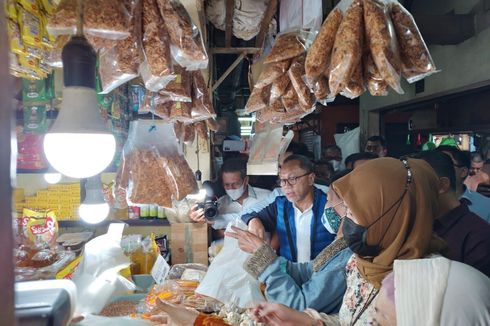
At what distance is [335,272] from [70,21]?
1.58m

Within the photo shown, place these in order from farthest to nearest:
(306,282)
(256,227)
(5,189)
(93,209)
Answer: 1. (256,227)
2. (306,282)
3. (93,209)
4. (5,189)

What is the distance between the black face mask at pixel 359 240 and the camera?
4.64 feet

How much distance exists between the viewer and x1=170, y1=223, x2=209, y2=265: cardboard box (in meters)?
2.86

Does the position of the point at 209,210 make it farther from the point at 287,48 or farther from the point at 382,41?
the point at 382,41

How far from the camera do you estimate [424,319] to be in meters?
1.03

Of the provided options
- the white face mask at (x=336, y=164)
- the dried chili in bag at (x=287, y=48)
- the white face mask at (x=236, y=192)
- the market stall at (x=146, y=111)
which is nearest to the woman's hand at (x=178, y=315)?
the market stall at (x=146, y=111)

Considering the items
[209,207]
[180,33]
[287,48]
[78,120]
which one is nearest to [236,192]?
[209,207]

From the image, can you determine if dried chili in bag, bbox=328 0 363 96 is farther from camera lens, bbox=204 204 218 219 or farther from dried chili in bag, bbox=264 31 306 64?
camera lens, bbox=204 204 218 219

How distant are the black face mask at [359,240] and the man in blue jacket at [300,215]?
906 millimetres

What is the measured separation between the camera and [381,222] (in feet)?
4.52

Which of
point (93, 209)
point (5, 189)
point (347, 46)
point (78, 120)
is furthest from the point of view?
Answer: point (93, 209)

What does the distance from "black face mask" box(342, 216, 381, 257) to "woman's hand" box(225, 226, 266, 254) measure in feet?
1.82

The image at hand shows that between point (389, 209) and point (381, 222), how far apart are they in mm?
61

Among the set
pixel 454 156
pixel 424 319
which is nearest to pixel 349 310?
pixel 424 319
